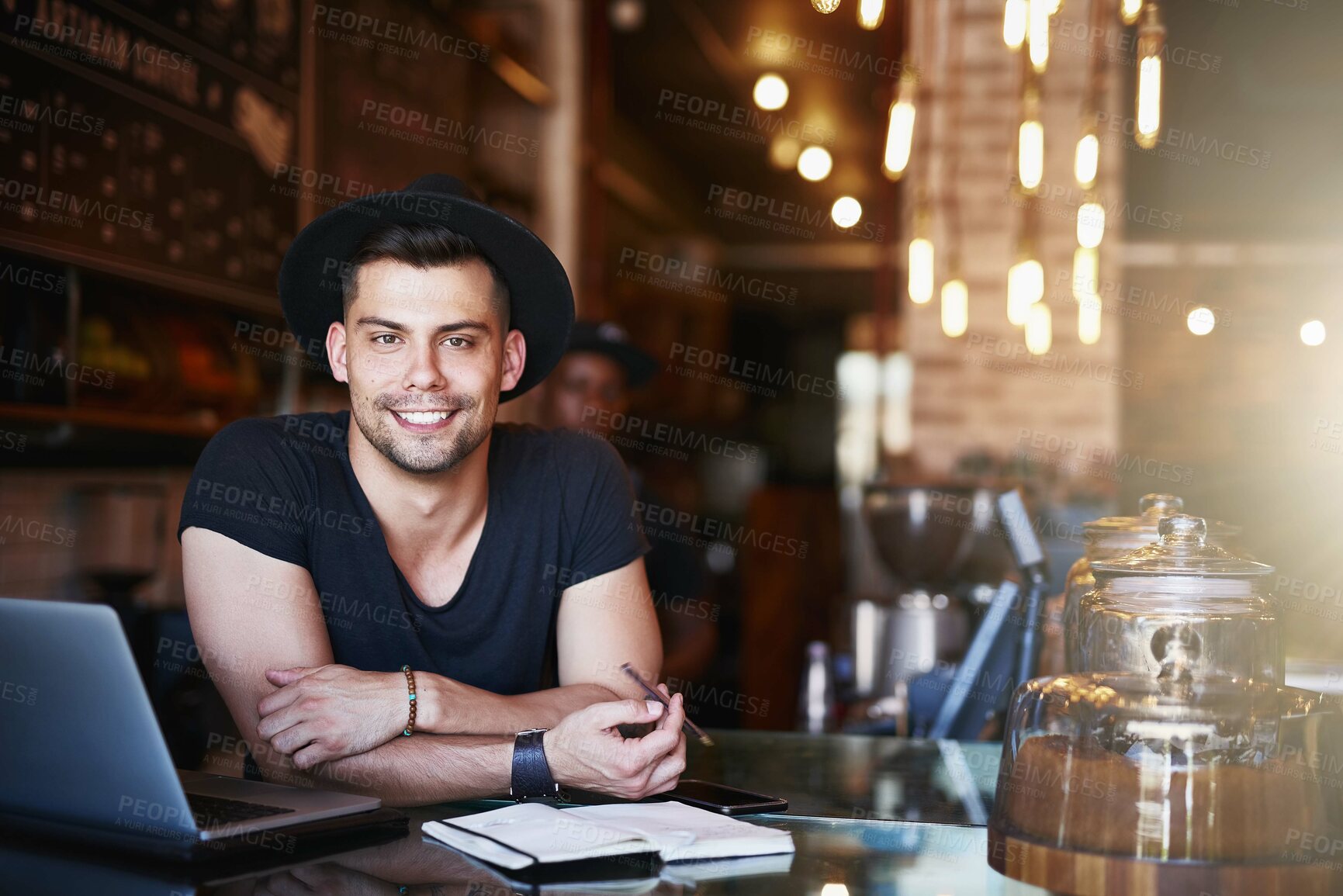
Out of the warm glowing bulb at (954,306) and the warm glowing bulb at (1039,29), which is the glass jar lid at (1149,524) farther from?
the warm glowing bulb at (954,306)

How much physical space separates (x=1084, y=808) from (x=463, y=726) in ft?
2.55

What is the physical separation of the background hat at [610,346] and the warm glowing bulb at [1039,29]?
1507 millimetres

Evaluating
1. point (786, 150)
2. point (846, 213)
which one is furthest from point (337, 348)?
point (786, 150)

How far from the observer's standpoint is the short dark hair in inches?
67.0

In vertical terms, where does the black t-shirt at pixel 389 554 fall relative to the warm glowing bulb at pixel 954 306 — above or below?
below

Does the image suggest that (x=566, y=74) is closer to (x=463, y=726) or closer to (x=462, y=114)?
(x=462, y=114)

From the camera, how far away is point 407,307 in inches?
66.7

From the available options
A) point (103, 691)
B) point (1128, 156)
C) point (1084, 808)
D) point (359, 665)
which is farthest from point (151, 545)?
point (1128, 156)

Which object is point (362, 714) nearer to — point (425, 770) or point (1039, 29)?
point (425, 770)

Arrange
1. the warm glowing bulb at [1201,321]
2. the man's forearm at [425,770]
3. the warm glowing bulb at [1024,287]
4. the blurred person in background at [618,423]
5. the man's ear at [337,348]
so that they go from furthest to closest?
the warm glowing bulb at [1201,321], the blurred person in background at [618,423], the warm glowing bulb at [1024,287], the man's ear at [337,348], the man's forearm at [425,770]

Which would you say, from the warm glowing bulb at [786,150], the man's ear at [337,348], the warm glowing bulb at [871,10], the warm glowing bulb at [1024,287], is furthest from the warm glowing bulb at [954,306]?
the warm glowing bulb at [786,150]

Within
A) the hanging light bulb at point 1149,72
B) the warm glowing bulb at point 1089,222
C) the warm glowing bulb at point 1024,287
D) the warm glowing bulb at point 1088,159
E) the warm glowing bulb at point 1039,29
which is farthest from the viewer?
Result: the warm glowing bulb at point 1024,287

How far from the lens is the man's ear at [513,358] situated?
6.32 ft

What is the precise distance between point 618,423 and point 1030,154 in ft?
6.00
